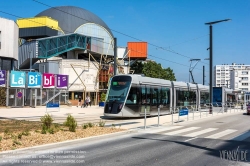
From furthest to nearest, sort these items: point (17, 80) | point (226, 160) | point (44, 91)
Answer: point (44, 91), point (17, 80), point (226, 160)

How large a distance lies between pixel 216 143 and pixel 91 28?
7350 centimetres

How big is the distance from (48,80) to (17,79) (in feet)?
17.0

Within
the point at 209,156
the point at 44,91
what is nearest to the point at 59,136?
the point at 209,156

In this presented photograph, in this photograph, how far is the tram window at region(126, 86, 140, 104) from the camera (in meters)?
21.6

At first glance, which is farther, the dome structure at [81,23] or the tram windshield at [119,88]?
the dome structure at [81,23]

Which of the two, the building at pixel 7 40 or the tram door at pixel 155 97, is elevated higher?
the building at pixel 7 40

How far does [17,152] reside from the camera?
29.6ft

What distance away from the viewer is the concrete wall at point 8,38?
125ft

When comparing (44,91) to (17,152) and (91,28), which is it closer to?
(17,152)

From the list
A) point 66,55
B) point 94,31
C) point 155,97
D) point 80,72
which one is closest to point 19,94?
point 80,72

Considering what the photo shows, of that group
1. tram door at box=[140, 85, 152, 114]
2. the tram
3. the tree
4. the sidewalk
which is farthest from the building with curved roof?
tram door at box=[140, 85, 152, 114]

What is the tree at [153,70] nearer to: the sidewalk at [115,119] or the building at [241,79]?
the sidewalk at [115,119]

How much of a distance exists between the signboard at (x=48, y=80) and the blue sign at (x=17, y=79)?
3.64 m

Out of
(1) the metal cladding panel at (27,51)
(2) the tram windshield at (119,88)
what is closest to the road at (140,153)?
(2) the tram windshield at (119,88)
